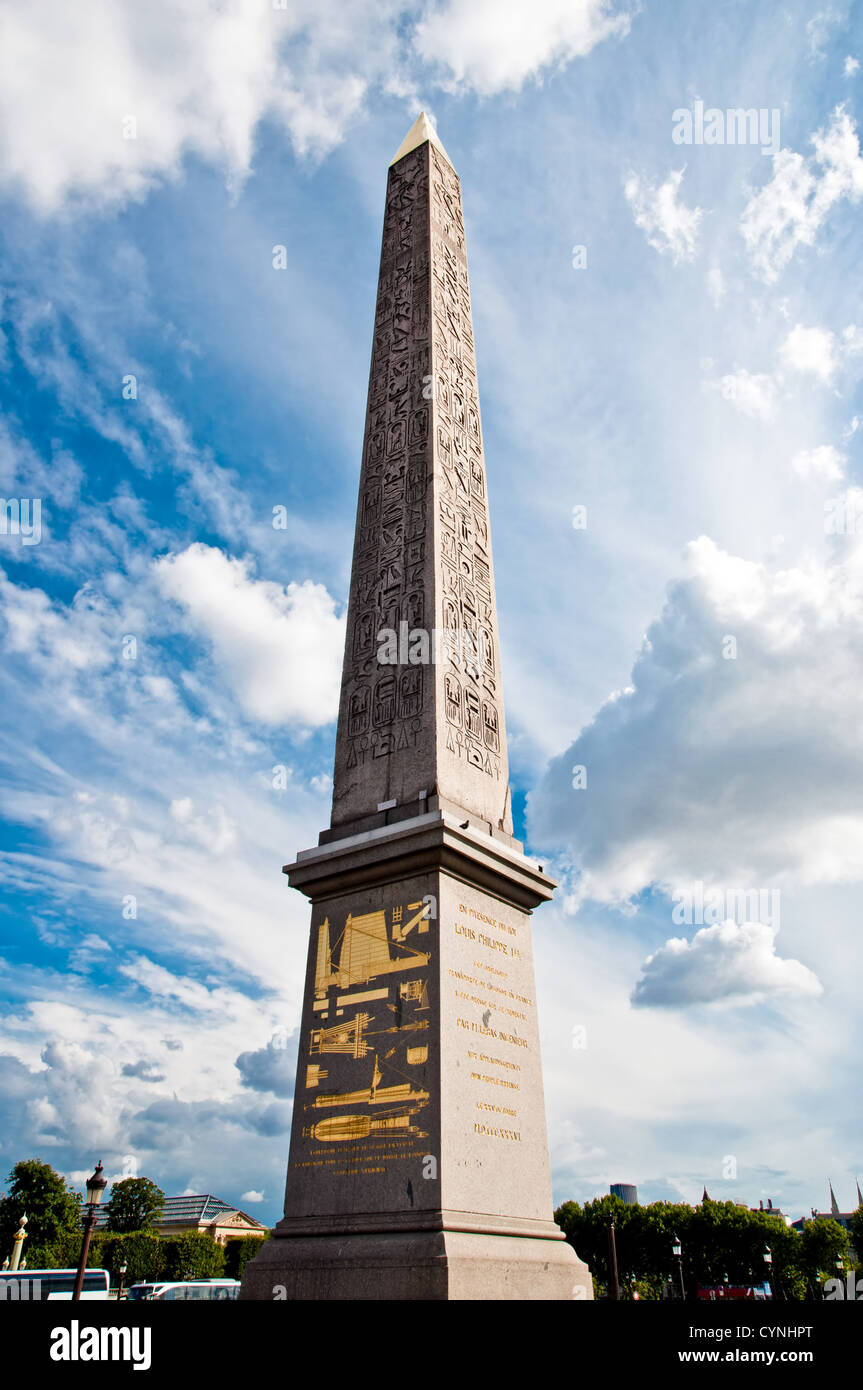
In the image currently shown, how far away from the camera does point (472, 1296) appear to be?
18.4 ft

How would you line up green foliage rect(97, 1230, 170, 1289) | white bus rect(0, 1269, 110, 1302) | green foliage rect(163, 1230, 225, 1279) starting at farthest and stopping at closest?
green foliage rect(163, 1230, 225, 1279), green foliage rect(97, 1230, 170, 1289), white bus rect(0, 1269, 110, 1302)

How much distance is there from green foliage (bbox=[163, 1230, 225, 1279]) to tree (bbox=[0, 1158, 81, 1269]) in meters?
9.94

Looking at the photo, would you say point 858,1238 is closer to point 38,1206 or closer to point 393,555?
point 38,1206

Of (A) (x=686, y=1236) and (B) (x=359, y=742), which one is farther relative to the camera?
(A) (x=686, y=1236)

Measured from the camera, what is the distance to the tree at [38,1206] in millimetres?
59250

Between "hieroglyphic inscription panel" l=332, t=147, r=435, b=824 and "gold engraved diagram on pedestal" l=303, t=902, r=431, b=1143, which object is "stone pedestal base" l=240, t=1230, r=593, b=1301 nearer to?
"gold engraved diagram on pedestal" l=303, t=902, r=431, b=1143

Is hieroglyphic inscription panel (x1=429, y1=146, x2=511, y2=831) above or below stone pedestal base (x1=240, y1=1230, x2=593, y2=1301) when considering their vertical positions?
above

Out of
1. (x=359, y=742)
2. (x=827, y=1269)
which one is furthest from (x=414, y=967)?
(x=827, y=1269)

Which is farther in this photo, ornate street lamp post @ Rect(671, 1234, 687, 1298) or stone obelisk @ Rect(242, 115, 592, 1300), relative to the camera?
ornate street lamp post @ Rect(671, 1234, 687, 1298)

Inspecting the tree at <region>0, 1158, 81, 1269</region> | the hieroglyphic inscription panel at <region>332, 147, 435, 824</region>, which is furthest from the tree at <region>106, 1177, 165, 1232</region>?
the hieroglyphic inscription panel at <region>332, 147, 435, 824</region>

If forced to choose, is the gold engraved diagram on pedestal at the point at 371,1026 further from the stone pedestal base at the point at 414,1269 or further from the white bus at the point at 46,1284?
the white bus at the point at 46,1284

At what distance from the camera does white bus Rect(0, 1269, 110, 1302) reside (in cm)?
2355

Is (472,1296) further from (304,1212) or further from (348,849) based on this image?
(348,849)
